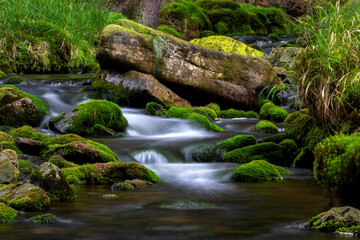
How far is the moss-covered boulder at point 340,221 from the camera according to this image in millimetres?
3182

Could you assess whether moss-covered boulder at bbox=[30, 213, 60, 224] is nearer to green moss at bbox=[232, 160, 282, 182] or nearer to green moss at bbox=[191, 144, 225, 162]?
green moss at bbox=[232, 160, 282, 182]

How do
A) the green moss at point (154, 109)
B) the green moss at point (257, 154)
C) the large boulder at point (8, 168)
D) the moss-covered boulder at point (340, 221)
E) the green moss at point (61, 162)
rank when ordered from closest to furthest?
the moss-covered boulder at point (340, 221) < the large boulder at point (8, 168) < the green moss at point (61, 162) < the green moss at point (257, 154) < the green moss at point (154, 109)

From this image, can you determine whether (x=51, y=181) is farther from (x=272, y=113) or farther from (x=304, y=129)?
(x=272, y=113)

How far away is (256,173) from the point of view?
19.3 feet

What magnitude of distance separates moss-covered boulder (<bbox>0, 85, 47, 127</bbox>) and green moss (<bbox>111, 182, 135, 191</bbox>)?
4177 millimetres

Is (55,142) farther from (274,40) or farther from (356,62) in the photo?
(274,40)

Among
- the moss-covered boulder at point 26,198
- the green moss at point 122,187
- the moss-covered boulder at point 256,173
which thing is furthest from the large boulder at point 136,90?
the moss-covered boulder at point 26,198

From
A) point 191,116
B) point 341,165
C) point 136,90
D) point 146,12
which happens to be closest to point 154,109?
point 136,90

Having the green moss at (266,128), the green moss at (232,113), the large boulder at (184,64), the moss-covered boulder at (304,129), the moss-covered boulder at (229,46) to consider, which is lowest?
the green moss at (266,128)

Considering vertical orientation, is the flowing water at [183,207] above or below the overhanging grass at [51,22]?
below

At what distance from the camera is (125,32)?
1117 cm

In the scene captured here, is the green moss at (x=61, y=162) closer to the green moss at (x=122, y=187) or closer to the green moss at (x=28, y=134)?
the green moss at (x=122, y=187)

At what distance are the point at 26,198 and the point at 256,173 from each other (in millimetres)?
3007

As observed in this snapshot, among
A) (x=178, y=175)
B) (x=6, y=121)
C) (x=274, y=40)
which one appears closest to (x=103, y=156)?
(x=178, y=175)
